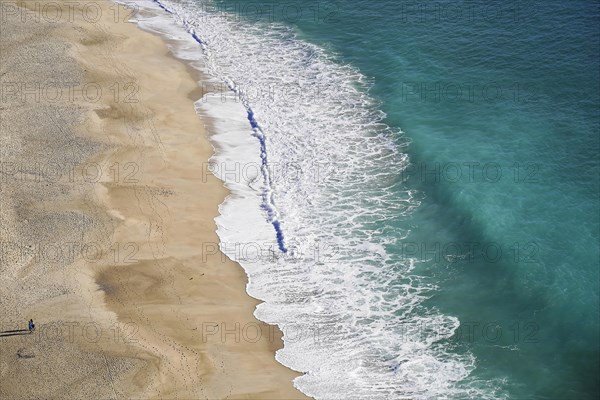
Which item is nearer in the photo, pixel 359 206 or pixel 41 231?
pixel 41 231

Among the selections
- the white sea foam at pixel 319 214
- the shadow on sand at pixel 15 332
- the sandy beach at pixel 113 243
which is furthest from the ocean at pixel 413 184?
the shadow on sand at pixel 15 332

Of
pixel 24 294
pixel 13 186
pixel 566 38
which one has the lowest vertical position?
pixel 24 294

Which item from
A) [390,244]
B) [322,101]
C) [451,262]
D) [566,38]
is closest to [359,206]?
[390,244]

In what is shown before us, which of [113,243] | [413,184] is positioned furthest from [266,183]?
[113,243]

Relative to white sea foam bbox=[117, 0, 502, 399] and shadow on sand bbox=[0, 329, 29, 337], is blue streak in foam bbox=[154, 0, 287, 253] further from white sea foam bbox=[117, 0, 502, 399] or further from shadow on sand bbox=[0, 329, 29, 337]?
shadow on sand bbox=[0, 329, 29, 337]

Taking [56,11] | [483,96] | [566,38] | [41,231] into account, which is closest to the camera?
[41,231]

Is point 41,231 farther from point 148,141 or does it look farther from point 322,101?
point 322,101

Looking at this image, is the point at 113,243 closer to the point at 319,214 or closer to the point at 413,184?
the point at 319,214

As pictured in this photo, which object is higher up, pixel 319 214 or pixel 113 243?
pixel 319 214
